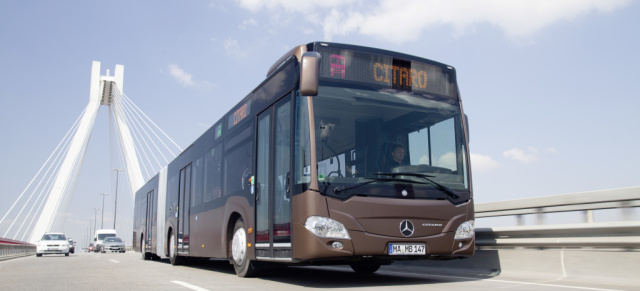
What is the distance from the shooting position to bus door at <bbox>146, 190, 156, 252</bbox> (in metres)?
17.6

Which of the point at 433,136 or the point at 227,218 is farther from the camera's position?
the point at 227,218

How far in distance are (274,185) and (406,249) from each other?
185 cm

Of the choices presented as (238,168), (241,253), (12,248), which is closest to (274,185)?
(241,253)

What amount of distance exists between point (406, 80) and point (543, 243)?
2697mm

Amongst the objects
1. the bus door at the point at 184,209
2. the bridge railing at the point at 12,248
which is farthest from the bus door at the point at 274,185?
the bridge railing at the point at 12,248

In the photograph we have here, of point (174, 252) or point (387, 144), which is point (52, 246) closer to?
point (174, 252)

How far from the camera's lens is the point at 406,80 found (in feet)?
24.6

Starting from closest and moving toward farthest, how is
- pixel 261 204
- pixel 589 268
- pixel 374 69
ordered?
pixel 589 268 → pixel 374 69 → pixel 261 204

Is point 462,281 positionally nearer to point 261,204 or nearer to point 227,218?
point 261,204

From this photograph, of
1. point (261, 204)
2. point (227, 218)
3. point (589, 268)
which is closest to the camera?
point (589, 268)

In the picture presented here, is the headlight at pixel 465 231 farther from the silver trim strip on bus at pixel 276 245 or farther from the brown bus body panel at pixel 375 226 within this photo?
the silver trim strip on bus at pixel 276 245

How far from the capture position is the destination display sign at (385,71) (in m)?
7.05

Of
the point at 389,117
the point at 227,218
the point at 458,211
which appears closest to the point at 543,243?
the point at 458,211

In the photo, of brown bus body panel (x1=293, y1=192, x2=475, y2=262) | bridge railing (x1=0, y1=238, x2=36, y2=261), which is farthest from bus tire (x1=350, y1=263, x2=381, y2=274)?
bridge railing (x1=0, y1=238, x2=36, y2=261)
